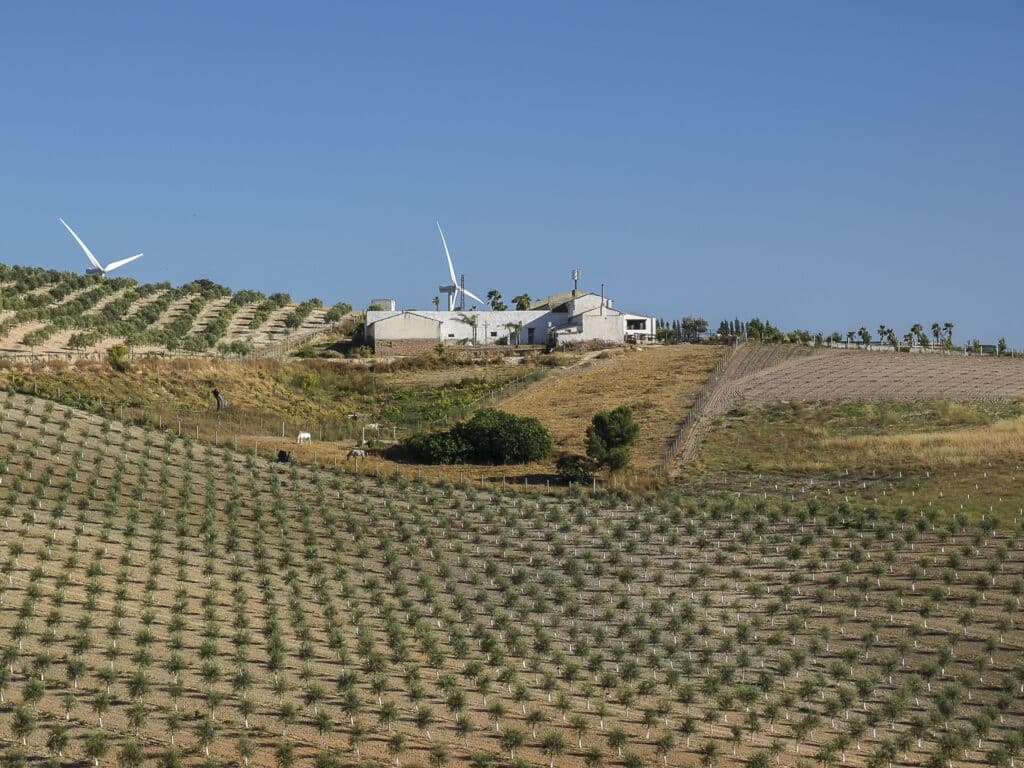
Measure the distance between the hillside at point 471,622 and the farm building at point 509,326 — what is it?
43.9m

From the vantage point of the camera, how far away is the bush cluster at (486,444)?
72.4 metres

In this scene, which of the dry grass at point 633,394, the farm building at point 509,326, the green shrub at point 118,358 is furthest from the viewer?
the farm building at point 509,326

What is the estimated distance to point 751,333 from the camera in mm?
113625

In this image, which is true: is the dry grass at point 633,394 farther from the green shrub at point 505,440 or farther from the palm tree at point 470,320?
the palm tree at point 470,320

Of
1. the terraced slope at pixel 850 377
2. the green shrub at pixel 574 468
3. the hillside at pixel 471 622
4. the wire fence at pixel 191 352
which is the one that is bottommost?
the hillside at pixel 471 622

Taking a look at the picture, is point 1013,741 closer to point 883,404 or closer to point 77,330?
point 883,404

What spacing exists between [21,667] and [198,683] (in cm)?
413

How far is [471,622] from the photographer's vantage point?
46.5 meters

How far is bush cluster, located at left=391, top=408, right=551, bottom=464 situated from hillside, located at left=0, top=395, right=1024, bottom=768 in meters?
6.72

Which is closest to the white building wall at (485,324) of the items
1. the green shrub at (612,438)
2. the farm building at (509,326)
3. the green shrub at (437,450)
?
the farm building at (509,326)

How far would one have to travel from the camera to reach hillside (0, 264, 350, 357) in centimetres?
10031

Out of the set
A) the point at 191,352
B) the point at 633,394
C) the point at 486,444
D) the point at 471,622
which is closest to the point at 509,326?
the point at 191,352

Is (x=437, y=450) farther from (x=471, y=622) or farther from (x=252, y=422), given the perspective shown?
(x=471, y=622)

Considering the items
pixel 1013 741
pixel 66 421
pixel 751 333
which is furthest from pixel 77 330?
pixel 1013 741
